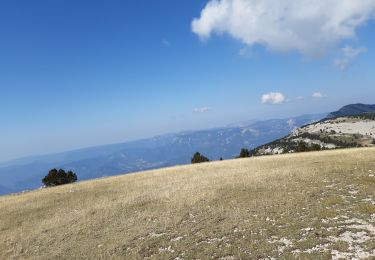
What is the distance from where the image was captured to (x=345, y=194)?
68.3 ft

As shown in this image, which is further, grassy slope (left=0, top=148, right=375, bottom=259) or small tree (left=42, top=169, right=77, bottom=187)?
small tree (left=42, top=169, right=77, bottom=187)

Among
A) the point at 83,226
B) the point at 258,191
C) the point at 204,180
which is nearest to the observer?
the point at 83,226

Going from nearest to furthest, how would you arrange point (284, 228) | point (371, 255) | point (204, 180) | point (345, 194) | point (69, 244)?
point (371, 255) < point (284, 228) < point (69, 244) < point (345, 194) < point (204, 180)

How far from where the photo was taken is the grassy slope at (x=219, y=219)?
14570 mm

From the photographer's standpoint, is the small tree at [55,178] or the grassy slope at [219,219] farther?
the small tree at [55,178]

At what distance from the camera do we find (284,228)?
16.1 m

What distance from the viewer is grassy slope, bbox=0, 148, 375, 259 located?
14.6m

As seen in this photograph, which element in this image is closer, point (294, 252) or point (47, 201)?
point (294, 252)

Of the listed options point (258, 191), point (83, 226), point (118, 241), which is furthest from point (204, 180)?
point (118, 241)

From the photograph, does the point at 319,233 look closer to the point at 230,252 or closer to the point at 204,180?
the point at 230,252

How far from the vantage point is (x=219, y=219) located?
19.1 metres

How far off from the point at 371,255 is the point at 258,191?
12374 mm

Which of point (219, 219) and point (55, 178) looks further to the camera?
point (55, 178)

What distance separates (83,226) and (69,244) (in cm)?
302
